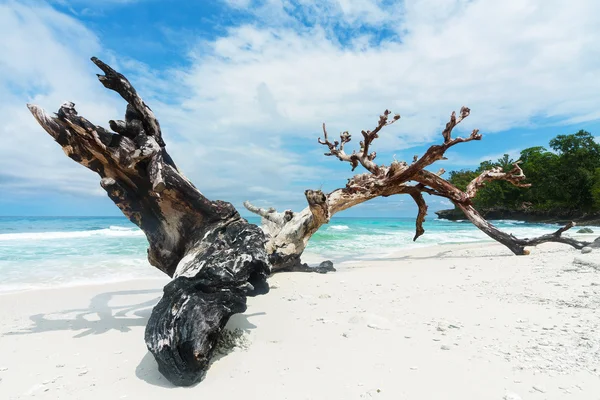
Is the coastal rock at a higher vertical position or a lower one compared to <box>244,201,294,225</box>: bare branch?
lower

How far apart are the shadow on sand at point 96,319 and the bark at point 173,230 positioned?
30.8 inches

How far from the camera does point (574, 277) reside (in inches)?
200

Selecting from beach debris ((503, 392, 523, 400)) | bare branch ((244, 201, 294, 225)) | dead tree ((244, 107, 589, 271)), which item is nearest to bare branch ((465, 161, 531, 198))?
dead tree ((244, 107, 589, 271))

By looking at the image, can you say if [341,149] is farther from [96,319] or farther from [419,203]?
[96,319]

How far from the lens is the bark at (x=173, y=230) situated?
2.64 meters

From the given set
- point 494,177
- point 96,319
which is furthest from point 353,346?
point 494,177

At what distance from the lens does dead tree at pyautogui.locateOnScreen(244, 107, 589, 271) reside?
700 cm

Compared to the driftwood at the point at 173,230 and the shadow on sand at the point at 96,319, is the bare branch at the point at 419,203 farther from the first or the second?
the shadow on sand at the point at 96,319

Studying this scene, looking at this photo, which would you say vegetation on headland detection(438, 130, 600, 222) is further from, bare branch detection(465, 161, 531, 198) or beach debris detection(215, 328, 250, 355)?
beach debris detection(215, 328, 250, 355)

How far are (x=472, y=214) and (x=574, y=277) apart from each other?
5290 millimetres

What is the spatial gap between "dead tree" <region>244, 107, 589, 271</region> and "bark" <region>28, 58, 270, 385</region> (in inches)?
102

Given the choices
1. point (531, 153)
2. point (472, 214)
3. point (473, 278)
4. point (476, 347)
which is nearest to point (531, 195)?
point (531, 153)

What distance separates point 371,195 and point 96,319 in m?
6.76

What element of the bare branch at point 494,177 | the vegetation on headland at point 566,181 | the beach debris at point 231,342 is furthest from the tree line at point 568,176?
the beach debris at point 231,342
